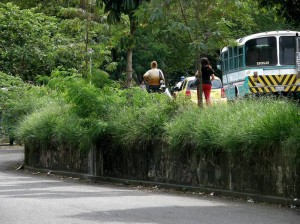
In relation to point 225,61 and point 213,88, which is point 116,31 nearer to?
point 213,88

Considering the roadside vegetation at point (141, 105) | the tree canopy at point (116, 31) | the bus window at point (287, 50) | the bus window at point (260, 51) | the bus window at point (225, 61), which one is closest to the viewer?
the roadside vegetation at point (141, 105)

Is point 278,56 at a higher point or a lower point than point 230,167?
higher

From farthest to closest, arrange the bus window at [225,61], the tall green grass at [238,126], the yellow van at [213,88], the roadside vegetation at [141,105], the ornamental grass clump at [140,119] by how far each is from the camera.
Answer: the bus window at [225,61] < the yellow van at [213,88] < the ornamental grass clump at [140,119] < the roadside vegetation at [141,105] < the tall green grass at [238,126]

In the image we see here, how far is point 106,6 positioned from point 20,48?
2092 centimetres

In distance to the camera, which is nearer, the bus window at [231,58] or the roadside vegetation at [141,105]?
the roadside vegetation at [141,105]

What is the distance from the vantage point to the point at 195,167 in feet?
57.8

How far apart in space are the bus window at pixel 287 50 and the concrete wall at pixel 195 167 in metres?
11.9

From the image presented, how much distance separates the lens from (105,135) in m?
21.8

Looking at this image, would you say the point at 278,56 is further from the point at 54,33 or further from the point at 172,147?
the point at 172,147

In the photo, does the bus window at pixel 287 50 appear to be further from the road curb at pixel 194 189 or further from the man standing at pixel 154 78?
the road curb at pixel 194 189

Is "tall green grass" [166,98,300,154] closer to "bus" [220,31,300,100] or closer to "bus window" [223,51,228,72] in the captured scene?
"bus" [220,31,300,100]

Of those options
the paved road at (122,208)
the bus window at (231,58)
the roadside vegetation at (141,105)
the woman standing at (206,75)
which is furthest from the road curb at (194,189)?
the bus window at (231,58)

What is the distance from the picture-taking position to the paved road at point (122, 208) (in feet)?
39.4

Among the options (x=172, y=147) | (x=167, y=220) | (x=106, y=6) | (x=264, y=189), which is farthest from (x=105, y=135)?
(x=167, y=220)
